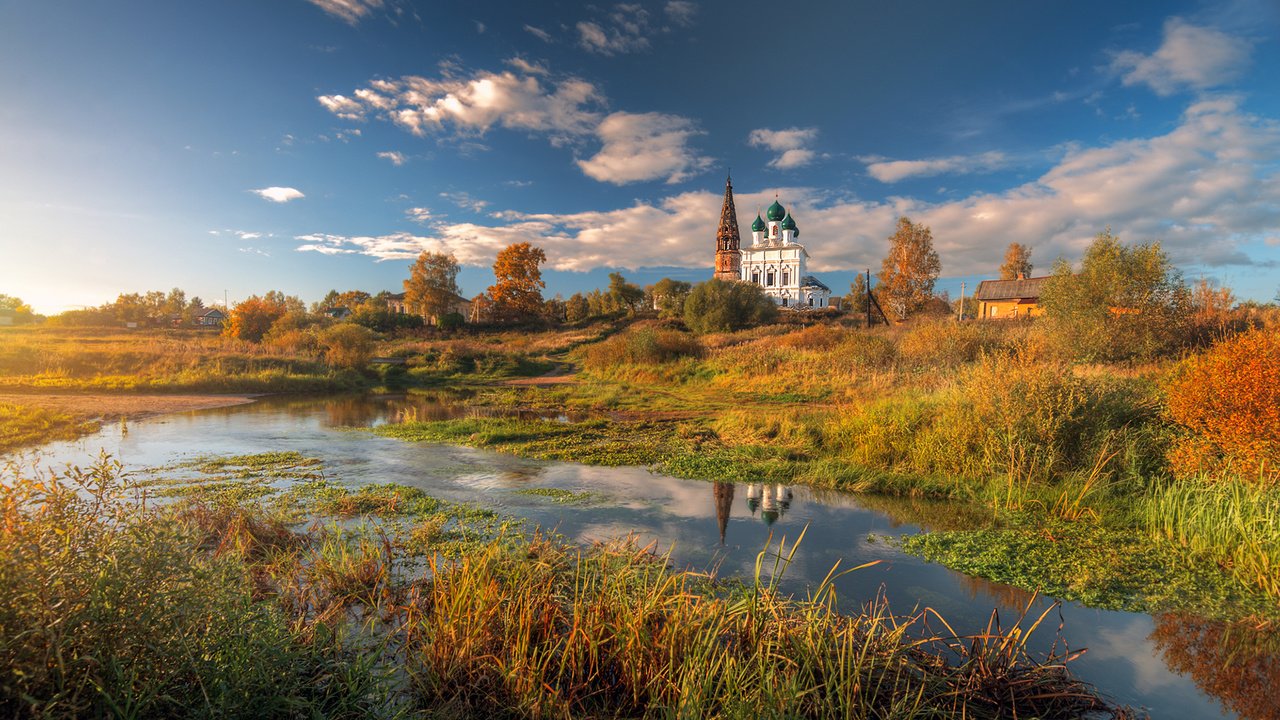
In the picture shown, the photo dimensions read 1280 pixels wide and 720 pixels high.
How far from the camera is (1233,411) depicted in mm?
7527

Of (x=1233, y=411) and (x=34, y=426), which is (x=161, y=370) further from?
(x=1233, y=411)

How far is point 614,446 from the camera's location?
13.4 m

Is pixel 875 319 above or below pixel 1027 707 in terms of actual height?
above

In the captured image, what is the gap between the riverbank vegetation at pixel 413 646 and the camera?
8.90 feet

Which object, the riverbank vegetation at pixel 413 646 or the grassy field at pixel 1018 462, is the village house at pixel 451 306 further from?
the riverbank vegetation at pixel 413 646

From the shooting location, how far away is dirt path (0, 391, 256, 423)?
56.0ft

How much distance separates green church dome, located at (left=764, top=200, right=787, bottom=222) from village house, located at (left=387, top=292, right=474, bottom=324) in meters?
46.1

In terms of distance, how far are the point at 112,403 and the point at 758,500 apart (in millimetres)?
22377

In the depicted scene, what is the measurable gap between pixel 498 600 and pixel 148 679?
1.99m

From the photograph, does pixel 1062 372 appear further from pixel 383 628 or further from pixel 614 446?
pixel 383 628

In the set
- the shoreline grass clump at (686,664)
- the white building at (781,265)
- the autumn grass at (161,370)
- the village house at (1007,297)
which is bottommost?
the shoreline grass clump at (686,664)

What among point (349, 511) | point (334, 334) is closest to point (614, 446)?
point (349, 511)

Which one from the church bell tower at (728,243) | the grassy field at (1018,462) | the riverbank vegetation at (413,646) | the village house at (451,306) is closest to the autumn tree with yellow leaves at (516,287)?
the village house at (451,306)

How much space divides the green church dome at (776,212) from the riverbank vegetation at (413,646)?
8243 centimetres
